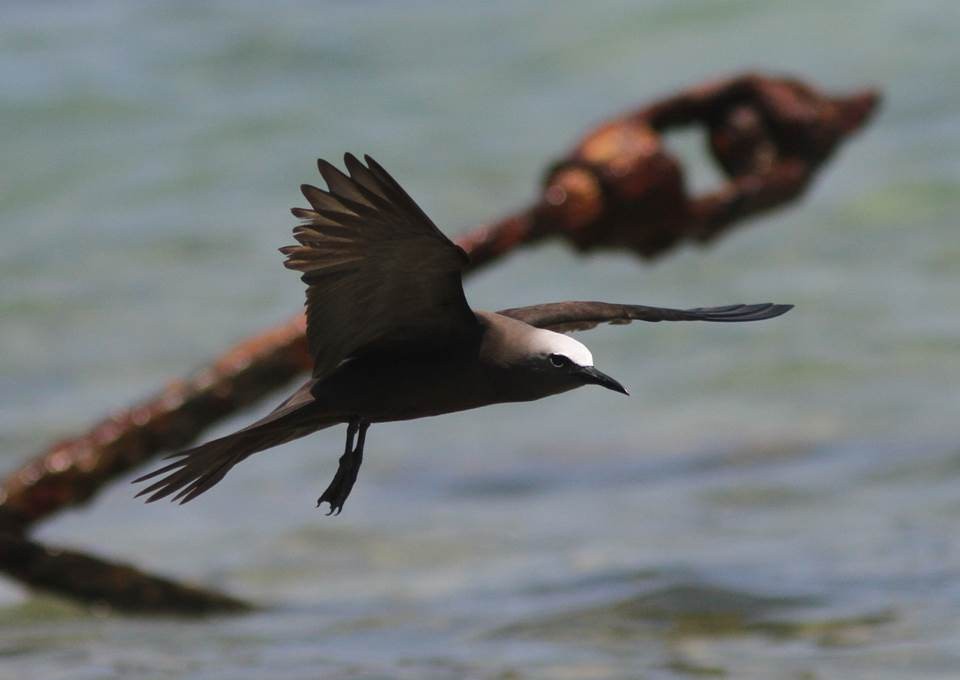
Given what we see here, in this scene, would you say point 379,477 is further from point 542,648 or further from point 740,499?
point 542,648

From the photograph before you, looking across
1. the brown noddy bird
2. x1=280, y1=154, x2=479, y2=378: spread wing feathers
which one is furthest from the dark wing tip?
x1=280, y1=154, x2=479, y2=378: spread wing feathers

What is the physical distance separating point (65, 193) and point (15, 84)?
236cm

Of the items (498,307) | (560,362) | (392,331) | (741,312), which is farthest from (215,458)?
(498,307)

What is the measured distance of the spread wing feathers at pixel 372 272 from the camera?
3178 mm

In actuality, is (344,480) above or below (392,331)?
below

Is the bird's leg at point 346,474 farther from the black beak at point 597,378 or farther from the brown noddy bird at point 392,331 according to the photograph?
the black beak at point 597,378

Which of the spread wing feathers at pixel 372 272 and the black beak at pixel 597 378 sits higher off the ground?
the spread wing feathers at pixel 372 272

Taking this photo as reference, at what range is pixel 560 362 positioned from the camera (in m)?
3.20

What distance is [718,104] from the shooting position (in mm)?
6988

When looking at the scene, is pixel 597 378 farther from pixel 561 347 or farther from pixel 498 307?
pixel 498 307

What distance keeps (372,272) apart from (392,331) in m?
0.11

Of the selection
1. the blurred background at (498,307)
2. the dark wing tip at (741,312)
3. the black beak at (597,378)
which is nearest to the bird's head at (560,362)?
the black beak at (597,378)

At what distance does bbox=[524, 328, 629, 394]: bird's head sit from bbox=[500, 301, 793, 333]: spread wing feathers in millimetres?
291

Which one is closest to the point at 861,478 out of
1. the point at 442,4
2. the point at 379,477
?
the point at 379,477
